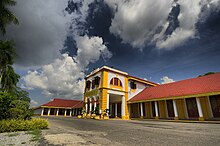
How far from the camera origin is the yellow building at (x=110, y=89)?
1950cm

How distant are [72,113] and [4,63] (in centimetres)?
2203

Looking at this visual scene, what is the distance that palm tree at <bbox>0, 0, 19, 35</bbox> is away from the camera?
41.8 ft

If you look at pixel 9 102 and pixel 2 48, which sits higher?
pixel 2 48

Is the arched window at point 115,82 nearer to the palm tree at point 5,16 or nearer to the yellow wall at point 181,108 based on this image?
the yellow wall at point 181,108

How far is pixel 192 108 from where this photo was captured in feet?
47.4

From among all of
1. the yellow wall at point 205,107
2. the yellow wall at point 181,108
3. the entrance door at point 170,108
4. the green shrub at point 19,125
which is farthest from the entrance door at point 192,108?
the green shrub at point 19,125

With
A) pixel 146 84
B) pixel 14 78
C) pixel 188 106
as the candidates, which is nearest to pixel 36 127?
pixel 188 106

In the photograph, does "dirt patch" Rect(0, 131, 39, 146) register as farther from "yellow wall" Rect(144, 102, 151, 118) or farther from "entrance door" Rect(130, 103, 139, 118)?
"entrance door" Rect(130, 103, 139, 118)

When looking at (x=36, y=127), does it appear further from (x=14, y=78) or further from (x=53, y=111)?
(x=53, y=111)

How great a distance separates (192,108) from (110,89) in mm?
10602

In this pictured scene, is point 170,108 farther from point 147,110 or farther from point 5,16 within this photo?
point 5,16

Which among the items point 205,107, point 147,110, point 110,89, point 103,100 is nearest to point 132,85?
point 110,89

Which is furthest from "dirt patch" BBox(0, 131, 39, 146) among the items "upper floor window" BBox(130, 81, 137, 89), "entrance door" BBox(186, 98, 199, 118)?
"upper floor window" BBox(130, 81, 137, 89)

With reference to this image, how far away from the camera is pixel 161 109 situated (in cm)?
1767
